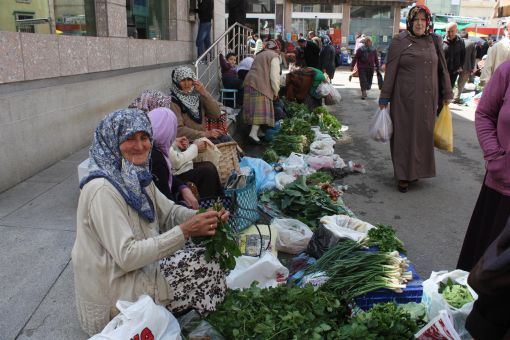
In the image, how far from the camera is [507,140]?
2775mm

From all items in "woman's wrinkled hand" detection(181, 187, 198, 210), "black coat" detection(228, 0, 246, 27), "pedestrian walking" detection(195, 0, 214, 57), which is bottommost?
"woman's wrinkled hand" detection(181, 187, 198, 210)

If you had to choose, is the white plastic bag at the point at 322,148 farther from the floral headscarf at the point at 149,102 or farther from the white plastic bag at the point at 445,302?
the white plastic bag at the point at 445,302

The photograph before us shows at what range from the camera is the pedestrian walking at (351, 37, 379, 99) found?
14.2 meters

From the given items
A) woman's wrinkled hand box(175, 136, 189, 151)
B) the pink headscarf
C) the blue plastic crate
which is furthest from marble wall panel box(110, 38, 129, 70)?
the blue plastic crate

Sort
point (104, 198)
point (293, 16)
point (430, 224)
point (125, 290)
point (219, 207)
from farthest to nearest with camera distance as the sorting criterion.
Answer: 1. point (293, 16)
2. point (430, 224)
3. point (219, 207)
4. point (125, 290)
5. point (104, 198)

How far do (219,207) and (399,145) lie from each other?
3776mm

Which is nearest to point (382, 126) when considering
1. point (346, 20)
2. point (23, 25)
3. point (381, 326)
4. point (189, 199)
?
point (189, 199)

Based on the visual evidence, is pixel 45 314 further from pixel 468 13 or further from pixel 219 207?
pixel 468 13

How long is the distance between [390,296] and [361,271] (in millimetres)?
229

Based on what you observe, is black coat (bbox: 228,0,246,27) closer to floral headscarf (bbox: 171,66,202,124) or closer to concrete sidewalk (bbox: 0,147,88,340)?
floral headscarf (bbox: 171,66,202,124)

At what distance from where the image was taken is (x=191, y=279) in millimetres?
2443

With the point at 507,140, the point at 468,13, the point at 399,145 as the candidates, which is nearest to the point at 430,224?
the point at 399,145

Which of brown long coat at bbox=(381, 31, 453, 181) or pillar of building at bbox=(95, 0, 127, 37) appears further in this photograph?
pillar of building at bbox=(95, 0, 127, 37)

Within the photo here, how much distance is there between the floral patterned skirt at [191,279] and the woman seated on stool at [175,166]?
2.17 ft
